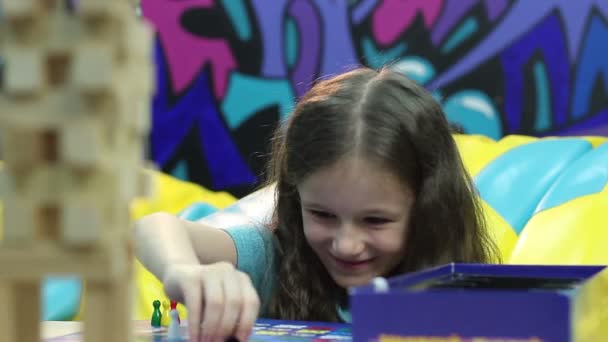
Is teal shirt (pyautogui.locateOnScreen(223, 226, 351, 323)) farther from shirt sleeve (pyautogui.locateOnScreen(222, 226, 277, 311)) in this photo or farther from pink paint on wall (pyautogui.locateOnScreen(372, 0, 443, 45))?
pink paint on wall (pyautogui.locateOnScreen(372, 0, 443, 45))

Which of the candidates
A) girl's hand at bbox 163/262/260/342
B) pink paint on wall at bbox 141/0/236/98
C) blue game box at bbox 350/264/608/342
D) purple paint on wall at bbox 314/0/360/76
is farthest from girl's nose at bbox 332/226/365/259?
pink paint on wall at bbox 141/0/236/98

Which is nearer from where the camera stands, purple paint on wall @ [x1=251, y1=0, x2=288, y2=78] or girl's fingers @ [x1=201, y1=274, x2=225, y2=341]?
girl's fingers @ [x1=201, y1=274, x2=225, y2=341]

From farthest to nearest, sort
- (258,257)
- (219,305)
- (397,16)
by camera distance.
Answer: (397,16) → (258,257) → (219,305)

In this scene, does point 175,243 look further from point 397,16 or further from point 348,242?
point 397,16

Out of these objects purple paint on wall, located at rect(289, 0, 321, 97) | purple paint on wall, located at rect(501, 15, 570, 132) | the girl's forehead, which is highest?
purple paint on wall, located at rect(289, 0, 321, 97)

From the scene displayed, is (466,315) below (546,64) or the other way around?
below

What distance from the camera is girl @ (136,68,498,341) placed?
3.81 ft

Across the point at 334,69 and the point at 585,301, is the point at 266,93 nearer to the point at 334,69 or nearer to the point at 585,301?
the point at 334,69

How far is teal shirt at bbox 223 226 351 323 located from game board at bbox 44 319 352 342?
420 mm

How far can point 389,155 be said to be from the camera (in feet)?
3.89

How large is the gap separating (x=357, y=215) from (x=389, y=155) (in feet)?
0.33

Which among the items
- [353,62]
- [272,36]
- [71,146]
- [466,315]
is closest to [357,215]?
[466,315]

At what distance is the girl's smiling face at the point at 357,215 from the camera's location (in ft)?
3.76

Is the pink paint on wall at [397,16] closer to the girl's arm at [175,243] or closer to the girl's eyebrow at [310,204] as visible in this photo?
the girl's arm at [175,243]
